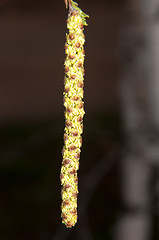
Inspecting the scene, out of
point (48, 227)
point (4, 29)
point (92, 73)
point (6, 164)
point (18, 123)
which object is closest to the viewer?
point (48, 227)

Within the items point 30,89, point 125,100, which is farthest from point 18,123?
point 125,100

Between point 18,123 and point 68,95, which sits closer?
point 68,95

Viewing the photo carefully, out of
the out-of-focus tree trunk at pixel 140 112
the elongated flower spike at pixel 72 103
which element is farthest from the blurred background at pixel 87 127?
the elongated flower spike at pixel 72 103

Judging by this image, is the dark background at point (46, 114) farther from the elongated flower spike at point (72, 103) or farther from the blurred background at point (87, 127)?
the elongated flower spike at point (72, 103)

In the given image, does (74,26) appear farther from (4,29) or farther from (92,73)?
(4,29)

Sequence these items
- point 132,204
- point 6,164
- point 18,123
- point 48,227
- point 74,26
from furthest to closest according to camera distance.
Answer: point 18,123
point 6,164
point 48,227
point 132,204
point 74,26

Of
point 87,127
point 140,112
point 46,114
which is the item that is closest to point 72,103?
point 140,112

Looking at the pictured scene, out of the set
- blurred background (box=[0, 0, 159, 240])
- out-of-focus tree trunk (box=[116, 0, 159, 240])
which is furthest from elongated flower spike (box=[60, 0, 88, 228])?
out-of-focus tree trunk (box=[116, 0, 159, 240])
